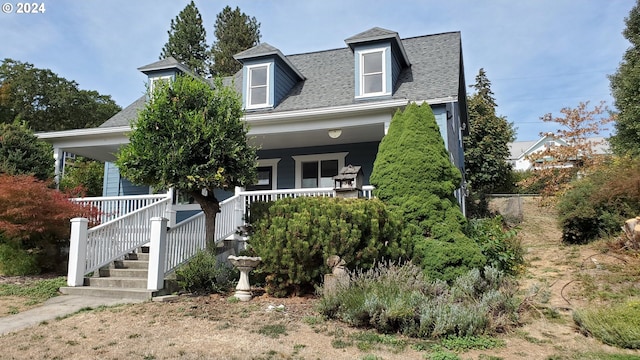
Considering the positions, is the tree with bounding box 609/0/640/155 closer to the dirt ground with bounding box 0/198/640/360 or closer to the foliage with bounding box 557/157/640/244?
the foliage with bounding box 557/157/640/244

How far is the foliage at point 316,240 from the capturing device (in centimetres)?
647

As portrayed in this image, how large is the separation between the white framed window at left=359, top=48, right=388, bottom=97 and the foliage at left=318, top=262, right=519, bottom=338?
692 centimetres

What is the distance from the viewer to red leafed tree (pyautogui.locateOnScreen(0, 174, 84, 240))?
8188mm

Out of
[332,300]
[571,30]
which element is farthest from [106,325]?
[571,30]

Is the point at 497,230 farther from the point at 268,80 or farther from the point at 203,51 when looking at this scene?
the point at 203,51

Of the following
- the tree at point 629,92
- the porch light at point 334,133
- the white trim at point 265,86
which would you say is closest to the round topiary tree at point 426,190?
the porch light at point 334,133

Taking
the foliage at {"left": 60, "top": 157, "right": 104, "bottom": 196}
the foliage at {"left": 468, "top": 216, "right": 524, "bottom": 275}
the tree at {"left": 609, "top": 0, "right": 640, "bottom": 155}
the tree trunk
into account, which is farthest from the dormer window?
the foliage at {"left": 60, "top": 157, "right": 104, "bottom": 196}

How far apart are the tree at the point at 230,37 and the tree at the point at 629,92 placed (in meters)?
20.1

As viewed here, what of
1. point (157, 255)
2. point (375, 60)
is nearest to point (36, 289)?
point (157, 255)

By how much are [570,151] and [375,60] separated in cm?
931

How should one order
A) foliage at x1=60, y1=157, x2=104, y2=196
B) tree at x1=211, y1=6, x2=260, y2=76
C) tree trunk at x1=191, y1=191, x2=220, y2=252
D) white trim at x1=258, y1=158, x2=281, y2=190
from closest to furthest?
1. tree trunk at x1=191, y1=191, x2=220, y2=252
2. white trim at x1=258, y1=158, x2=281, y2=190
3. foliage at x1=60, y1=157, x2=104, y2=196
4. tree at x1=211, y1=6, x2=260, y2=76

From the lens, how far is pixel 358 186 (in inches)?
342

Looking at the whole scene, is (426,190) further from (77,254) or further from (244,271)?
(77,254)

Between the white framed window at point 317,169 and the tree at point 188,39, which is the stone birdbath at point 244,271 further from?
the tree at point 188,39
